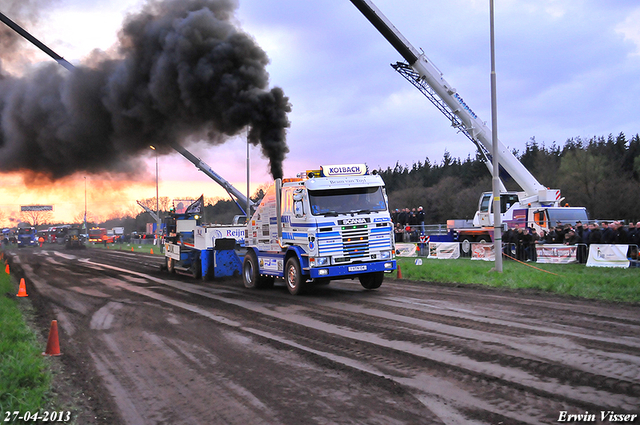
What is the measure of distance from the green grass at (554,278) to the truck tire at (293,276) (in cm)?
539

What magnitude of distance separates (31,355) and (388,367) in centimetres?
475

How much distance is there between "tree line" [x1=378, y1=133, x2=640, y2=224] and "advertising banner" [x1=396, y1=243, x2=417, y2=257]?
18.7 feet

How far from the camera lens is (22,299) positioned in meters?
14.2

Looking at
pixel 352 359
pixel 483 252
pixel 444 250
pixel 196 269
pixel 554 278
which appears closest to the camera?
pixel 352 359

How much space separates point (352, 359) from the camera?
6930 millimetres

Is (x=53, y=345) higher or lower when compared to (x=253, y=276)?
lower

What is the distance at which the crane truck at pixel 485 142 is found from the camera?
23109 millimetres

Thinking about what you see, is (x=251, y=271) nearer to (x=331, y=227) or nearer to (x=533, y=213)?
(x=331, y=227)

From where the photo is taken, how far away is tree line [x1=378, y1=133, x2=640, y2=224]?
4506 cm

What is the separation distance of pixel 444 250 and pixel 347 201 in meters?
13.3

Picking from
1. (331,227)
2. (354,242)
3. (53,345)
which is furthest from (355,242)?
(53,345)

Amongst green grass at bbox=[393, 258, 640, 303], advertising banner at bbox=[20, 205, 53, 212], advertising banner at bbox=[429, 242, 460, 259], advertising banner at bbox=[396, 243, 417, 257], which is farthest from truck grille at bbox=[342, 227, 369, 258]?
advertising banner at bbox=[20, 205, 53, 212]

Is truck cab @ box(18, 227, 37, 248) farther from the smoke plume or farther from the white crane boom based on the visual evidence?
the white crane boom

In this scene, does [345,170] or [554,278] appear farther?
[554,278]
